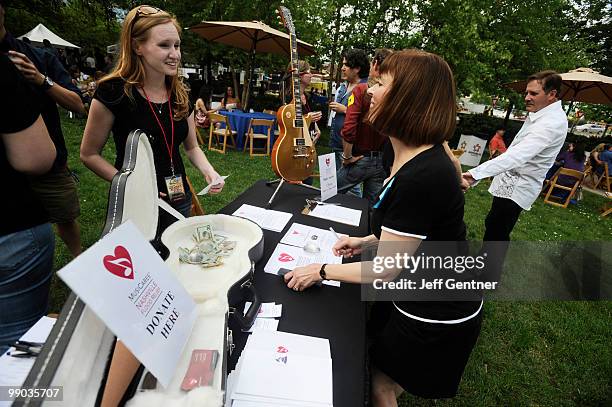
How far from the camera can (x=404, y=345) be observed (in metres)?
1.28

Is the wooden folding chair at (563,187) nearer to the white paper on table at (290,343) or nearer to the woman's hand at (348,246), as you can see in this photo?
the woman's hand at (348,246)

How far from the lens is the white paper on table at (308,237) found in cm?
182

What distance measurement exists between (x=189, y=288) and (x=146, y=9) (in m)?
1.53

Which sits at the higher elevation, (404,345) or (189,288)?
(189,288)

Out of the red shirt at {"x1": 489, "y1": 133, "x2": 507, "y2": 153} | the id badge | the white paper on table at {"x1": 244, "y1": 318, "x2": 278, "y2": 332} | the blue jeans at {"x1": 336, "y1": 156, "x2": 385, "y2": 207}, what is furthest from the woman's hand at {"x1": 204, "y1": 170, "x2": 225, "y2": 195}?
the red shirt at {"x1": 489, "y1": 133, "x2": 507, "y2": 153}

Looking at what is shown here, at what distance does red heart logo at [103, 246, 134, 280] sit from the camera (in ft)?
1.97

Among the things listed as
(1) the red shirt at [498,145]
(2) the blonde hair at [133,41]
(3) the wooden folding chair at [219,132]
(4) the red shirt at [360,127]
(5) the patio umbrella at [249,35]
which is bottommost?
(3) the wooden folding chair at [219,132]

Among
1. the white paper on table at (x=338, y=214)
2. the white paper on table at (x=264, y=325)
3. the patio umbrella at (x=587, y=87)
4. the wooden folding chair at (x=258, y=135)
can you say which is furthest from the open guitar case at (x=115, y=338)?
the patio umbrella at (x=587, y=87)

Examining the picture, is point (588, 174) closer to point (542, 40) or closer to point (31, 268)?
point (542, 40)

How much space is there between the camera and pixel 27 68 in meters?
1.71

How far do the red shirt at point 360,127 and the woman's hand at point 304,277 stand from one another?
6.92 feet

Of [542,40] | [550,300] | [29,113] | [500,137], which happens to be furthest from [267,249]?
[542,40]

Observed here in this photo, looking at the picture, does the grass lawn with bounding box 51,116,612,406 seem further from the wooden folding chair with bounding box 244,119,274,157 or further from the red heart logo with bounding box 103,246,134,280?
the wooden folding chair with bounding box 244,119,274,157

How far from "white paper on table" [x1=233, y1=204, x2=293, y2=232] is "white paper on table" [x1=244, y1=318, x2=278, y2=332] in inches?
31.3
